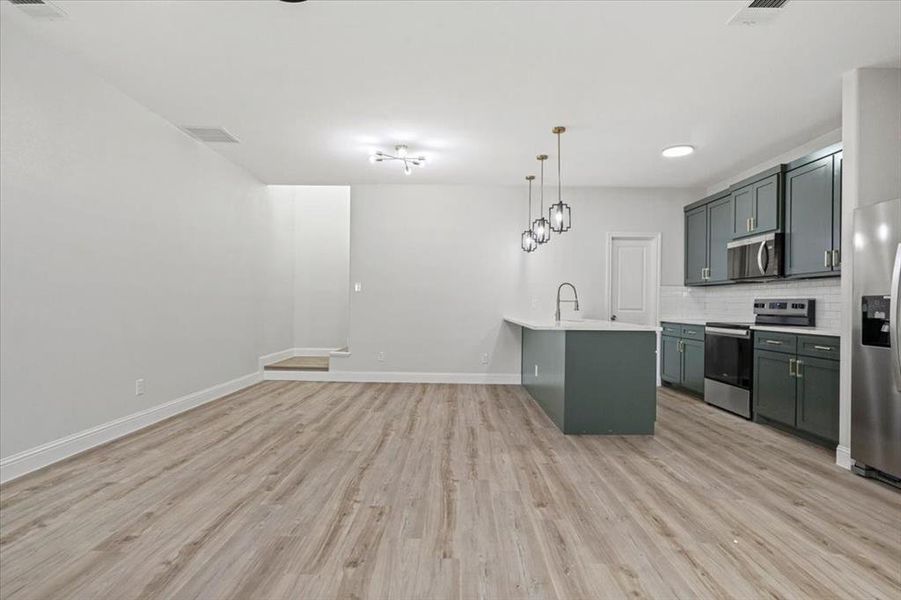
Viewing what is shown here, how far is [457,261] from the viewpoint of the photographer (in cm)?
644

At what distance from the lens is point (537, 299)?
6438mm

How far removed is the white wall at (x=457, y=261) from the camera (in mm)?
6410

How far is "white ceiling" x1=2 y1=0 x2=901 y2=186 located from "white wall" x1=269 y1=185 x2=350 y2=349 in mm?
2813

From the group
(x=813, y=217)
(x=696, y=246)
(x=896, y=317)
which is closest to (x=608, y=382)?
(x=896, y=317)

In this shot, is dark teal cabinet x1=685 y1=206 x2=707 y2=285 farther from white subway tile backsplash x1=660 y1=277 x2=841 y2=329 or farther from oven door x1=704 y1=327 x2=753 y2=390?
oven door x1=704 y1=327 x2=753 y2=390

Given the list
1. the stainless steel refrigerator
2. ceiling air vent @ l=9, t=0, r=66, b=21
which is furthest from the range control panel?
ceiling air vent @ l=9, t=0, r=66, b=21

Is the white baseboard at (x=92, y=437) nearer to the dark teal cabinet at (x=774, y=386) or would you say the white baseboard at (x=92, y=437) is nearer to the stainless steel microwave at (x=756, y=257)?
the dark teal cabinet at (x=774, y=386)

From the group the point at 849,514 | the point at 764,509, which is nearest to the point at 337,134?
the point at 764,509

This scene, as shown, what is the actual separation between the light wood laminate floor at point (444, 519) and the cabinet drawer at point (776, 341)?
2.67 ft

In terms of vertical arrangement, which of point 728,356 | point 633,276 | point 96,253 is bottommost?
point 728,356

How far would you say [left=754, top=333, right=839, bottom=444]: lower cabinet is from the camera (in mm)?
3508

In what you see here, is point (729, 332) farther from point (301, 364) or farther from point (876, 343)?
point (301, 364)

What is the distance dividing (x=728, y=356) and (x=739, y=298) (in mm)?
1153

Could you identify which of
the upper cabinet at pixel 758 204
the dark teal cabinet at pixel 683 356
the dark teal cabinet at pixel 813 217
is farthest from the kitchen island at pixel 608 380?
the upper cabinet at pixel 758 204
